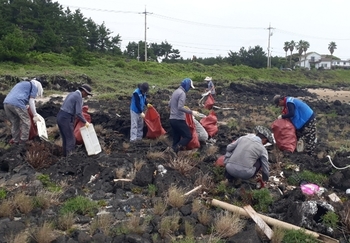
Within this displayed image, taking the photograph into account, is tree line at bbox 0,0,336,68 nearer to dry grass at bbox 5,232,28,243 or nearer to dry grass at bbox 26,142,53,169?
dry grass at bbox 26,142,53,169

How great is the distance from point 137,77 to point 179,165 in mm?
25296

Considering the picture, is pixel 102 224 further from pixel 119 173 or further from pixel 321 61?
pixel 321 61

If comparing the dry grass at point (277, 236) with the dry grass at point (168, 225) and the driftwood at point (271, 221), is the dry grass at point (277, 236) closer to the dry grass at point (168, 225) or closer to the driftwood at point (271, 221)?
the driftwood at point (271, 221)

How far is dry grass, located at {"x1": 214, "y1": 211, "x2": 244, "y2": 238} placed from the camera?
5.16 meters

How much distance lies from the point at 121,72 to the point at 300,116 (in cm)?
2441

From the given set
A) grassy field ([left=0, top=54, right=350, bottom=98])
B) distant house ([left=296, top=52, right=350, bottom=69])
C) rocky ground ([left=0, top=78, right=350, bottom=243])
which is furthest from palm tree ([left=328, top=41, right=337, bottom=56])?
rocky ground ([left=0, top=78, right=350, bottom=243])

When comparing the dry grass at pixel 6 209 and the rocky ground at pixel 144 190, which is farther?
the dry grass at pixel 6 209

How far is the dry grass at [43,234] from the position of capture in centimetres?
479

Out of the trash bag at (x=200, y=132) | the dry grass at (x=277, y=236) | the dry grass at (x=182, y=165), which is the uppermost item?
the trash bag at (x=200, y=132)

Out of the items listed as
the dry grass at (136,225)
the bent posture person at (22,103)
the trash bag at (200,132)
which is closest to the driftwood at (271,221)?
the dry grass at (136,225)

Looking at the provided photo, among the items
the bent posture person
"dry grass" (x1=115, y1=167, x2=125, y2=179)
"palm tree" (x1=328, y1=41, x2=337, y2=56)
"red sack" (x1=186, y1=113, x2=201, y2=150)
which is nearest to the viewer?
"dry grass" (x1=115, y1=167, x2=125, y2=179)

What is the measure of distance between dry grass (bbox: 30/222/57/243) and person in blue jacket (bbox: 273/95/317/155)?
A: 5815mm

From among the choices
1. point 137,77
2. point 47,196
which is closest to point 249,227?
point 47,196

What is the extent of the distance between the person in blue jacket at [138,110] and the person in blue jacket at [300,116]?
9.33 ft
